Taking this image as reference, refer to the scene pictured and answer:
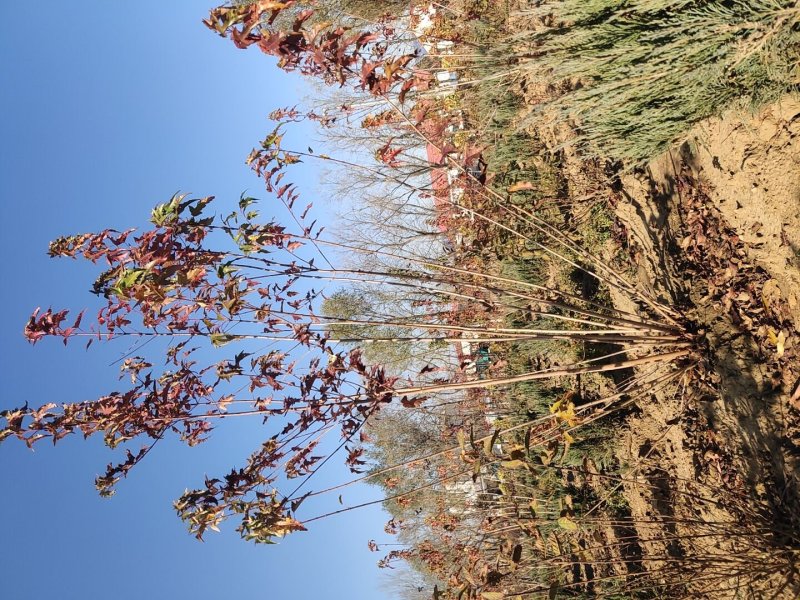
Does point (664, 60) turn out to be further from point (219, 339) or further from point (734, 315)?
point (219, 339)

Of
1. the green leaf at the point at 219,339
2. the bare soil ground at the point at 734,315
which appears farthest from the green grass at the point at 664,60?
the green leaf at the point at 219,339

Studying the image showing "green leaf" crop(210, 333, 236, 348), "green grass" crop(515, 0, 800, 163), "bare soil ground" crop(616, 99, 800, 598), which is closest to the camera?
"green grass" crop(515, 0, 800, 163)

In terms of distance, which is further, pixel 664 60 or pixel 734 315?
pixel 734 315

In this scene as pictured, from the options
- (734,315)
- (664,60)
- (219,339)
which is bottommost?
(734,315)

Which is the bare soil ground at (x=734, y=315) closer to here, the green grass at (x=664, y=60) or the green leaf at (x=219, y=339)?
the green grass at (x=664, y=60)

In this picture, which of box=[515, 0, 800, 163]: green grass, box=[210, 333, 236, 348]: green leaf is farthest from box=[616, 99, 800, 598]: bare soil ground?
box=[210, 333, 236, 348]: green leaf

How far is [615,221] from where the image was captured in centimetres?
520

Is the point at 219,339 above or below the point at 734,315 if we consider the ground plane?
above

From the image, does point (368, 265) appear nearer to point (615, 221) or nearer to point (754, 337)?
point (615, 221)

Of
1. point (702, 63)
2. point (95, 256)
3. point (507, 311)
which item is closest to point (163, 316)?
point (95, 256)

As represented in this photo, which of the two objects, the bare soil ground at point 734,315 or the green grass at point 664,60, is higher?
the green grass at point 664,60

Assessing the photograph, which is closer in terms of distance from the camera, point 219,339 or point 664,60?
point 664,60

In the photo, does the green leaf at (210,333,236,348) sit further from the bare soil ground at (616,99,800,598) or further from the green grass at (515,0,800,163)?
the bare soil ground at (616,99,800,598)

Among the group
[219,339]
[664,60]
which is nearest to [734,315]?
[664,60]
